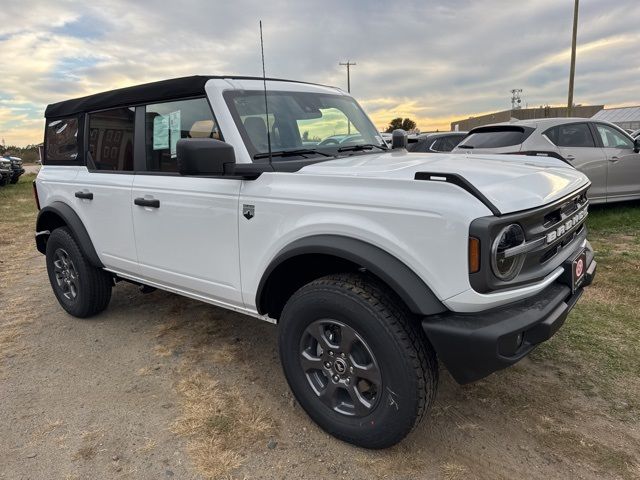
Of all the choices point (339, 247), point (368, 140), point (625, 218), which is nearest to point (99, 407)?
point (339, 247)

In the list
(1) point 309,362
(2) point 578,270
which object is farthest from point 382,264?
(2) point 578,270

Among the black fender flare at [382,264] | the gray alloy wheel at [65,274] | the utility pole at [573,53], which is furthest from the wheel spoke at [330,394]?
the utility pole at [573,53]

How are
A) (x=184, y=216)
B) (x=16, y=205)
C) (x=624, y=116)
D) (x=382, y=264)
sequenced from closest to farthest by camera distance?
(x=382, y=264), (x=184, y=216), (x=16, y=205), (x=624, y=116)

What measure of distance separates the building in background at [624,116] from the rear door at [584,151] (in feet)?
103

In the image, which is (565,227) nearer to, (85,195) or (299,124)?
(299,124)

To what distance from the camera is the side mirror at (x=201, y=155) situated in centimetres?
251

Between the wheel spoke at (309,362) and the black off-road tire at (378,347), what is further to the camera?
the wheel spoke at (309,362)

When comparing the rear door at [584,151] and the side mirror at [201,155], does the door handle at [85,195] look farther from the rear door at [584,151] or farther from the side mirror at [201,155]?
the rear door at [584,151]

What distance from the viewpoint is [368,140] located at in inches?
143

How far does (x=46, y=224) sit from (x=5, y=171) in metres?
15.2

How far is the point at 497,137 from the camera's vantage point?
24.0 feet

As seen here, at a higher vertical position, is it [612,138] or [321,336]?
[612,138]

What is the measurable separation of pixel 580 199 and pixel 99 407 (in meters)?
3.20

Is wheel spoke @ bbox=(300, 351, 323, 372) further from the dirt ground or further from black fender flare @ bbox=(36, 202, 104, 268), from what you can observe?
black fender flare @ bbox=(36, 202, 104, 268)
